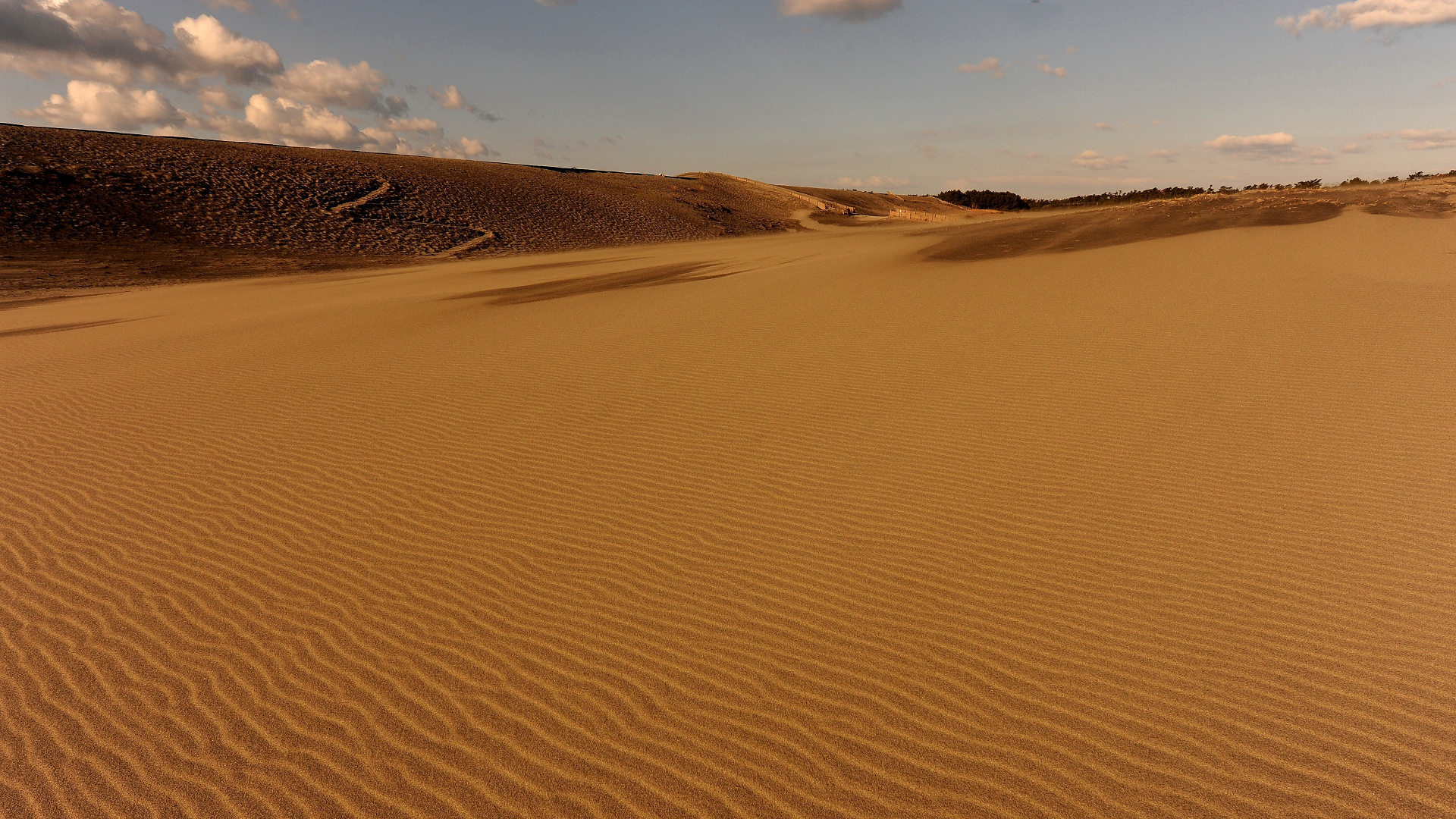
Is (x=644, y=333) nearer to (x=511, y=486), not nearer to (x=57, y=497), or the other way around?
(x=511, y=486)

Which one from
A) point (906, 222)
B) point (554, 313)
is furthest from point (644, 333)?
point (906, 222)

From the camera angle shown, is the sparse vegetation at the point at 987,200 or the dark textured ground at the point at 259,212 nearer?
the dark textured ground at the point at 259,212

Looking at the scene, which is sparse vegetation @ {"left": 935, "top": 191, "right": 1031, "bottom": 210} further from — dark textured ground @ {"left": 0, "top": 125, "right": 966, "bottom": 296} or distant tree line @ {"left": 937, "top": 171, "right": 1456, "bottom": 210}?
dark textured ground @ {"left": 0, "top": 125, "right": 966, "bottom": 296}

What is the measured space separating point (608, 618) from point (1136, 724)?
8.09 feet

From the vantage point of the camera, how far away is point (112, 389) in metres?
8.95

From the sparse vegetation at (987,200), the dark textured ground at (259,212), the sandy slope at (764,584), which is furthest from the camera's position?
the sparse vegetation at (987,200)

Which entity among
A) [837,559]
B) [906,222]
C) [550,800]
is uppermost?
[906,222]

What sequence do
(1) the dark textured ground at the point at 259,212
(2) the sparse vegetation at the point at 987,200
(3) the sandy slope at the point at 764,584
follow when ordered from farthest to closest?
(2) the sparse vegetation at the point at 987,200, (1) the dark textured ground at the point at 259,212, (3) the sandy slope at the point at 764,584

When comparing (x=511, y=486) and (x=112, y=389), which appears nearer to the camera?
(x=511, y=486)

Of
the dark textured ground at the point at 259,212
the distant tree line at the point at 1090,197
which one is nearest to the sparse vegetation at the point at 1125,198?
the distant tree line at the point at 1090,197

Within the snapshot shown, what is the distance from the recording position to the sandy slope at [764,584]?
273 cm

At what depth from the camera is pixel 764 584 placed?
397 centimetres

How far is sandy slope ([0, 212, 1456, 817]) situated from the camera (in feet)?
8.95

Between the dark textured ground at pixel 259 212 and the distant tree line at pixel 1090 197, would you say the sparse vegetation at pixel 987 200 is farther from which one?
the dark textured ground at pixel 259 212
